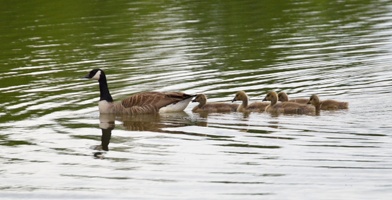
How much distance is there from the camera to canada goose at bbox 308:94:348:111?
20.9 meters

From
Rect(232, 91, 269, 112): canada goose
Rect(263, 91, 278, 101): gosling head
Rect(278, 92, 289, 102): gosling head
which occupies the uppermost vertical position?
Rect(263, 91, 278, 101): gosling head

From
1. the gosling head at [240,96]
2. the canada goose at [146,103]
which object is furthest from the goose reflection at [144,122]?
the gosling head at [240,96]

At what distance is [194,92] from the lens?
938 inches

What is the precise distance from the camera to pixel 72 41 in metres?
33.4

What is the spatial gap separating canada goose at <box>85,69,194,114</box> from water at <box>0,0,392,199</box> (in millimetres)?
201

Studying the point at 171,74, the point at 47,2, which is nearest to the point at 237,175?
the point at 171,74

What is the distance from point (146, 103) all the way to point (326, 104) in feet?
11.9

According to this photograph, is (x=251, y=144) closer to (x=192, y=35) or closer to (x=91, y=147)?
(x=91, y=147)

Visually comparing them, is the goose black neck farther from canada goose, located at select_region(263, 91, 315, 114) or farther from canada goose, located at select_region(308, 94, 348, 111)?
canada goose, located at select_region(308, 94, 348, 111)

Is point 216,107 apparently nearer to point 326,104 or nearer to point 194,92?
point 326,104

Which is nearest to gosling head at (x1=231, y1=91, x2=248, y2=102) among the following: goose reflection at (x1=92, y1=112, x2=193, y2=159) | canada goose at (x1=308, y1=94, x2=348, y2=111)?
goose reflection at (x1=92, y1=112, x2=193, y2=159)

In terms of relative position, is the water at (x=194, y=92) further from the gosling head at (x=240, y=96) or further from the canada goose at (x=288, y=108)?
the gosling head at (x=240, y=96)

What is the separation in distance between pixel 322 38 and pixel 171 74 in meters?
6.48

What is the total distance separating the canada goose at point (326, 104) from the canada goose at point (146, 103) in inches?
96.2
